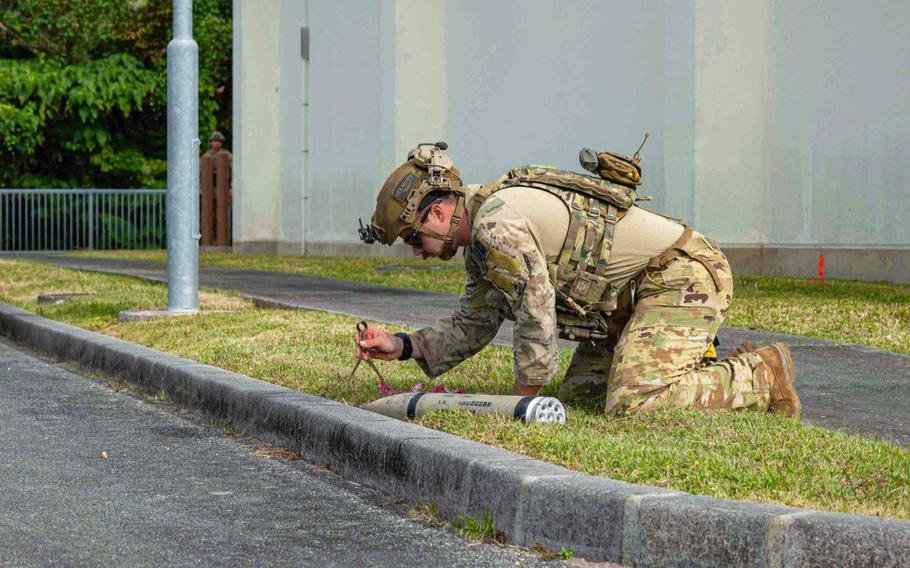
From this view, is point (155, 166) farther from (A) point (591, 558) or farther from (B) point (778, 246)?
(A) point (591, 558)

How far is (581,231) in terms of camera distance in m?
5.54

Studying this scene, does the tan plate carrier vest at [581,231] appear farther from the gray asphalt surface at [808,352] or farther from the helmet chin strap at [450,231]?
the gray asphalt surface at [808,352]

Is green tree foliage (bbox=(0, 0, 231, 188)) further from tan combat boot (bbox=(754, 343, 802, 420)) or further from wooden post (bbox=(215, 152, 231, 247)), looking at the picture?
tan combat boot (bbox=(754, 343, 802, 420))

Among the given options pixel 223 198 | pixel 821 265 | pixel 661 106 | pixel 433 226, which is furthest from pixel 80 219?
pixel 433 226

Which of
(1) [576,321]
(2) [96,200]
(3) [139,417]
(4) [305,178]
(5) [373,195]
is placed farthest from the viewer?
(2) [96,200]

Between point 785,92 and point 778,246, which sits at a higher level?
point 785,92

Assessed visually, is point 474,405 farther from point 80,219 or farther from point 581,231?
point 80,219

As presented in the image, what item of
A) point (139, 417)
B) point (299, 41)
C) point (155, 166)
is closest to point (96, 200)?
point (155, 166)

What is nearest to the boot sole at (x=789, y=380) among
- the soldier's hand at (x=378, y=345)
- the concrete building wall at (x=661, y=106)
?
the soldier's hand at (x=378, y=345)

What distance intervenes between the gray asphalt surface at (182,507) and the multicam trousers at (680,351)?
1133 mm

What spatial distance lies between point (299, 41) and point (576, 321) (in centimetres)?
1893

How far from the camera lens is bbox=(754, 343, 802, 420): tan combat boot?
5.70m

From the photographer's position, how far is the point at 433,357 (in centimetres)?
600

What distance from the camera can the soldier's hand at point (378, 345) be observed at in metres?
5.75
